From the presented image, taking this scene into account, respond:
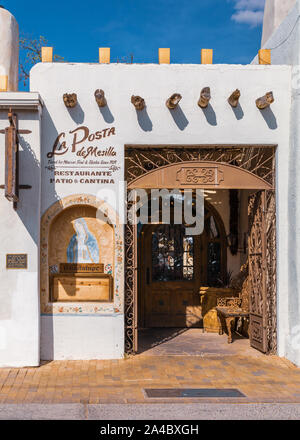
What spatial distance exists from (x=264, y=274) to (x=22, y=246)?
4356 millimetres

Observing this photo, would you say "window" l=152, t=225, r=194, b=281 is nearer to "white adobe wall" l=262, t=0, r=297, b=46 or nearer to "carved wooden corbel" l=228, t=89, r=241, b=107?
"carved wooden corbel" l=228, t=89, r=241, b=107

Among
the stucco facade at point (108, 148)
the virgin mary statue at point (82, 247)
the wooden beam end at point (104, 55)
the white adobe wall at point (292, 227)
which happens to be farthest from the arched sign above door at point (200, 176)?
the wooden beam end at point (104, 55)

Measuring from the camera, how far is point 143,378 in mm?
7836

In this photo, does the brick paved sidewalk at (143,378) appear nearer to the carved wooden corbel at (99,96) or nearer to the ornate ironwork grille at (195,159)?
the ornate ironwork grille at (195,159)

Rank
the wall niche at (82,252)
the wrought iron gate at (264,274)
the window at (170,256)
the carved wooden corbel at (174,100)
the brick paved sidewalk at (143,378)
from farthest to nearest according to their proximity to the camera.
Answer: the window at (170,256), the wrought iron gate at (264,274), the wall niche at (82,252), the carved wooden corbel at (174,100), the brick paved sidewalk at (143,378)

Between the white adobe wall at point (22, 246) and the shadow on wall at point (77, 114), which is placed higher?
the shadow on wall at point (77, 114)

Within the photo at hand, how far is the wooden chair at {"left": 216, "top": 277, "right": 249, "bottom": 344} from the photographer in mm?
10270

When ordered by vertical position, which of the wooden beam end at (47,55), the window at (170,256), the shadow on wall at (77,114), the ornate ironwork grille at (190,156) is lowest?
the window at (170,256)

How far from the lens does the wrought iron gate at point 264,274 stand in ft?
30.8

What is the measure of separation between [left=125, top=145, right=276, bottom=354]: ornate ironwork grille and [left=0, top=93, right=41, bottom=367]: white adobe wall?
1.63 meters

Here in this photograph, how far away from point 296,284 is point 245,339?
2.42 meters

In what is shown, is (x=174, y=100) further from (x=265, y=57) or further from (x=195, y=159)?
(x=265, y=57)

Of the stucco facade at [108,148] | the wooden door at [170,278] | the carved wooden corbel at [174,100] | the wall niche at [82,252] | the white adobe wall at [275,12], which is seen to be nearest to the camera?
the stucco facade at [108,148]

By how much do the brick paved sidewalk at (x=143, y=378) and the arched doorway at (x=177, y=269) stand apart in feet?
9.77
